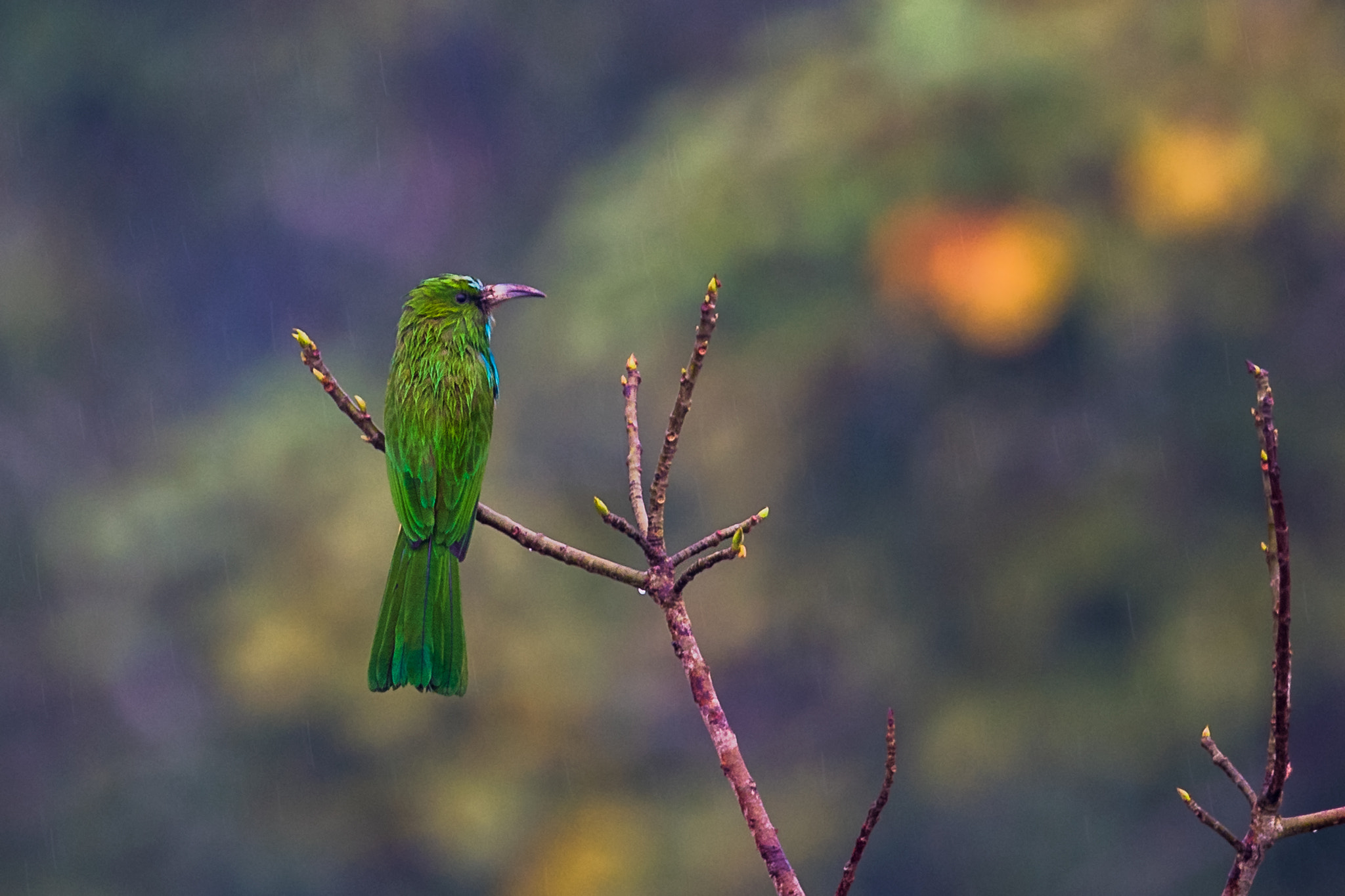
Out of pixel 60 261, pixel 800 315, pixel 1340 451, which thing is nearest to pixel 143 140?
pixel 60 261

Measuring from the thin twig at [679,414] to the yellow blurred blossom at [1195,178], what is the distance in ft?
25.9

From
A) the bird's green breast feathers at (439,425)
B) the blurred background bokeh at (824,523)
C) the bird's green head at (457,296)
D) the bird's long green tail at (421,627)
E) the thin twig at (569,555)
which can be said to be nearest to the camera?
the thin twig at (569,555)

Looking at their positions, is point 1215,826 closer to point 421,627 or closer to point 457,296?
point 421,627

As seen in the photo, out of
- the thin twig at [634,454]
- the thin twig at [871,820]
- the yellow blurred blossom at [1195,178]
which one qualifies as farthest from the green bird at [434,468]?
the yellow blurred blossom at [1195,178]

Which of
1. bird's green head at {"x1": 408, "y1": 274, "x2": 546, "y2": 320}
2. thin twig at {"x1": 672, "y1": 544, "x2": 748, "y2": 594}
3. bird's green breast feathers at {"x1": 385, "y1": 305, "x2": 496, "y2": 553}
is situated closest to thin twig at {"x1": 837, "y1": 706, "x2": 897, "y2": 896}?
thin twig at {"x1": 672, "y1": 544, "x2": 748, "y2": 594}

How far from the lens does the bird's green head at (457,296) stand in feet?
11.1

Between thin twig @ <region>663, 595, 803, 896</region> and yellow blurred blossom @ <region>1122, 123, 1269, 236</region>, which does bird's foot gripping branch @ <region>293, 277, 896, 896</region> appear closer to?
thin twig @ <region>663, 595, 803, 896</region>

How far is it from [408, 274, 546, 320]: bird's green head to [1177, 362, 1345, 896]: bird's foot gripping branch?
88.6 inches

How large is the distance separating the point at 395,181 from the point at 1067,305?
1033cm

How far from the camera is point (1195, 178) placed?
356 inches

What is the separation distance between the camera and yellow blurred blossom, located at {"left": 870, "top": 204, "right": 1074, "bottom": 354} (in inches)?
361

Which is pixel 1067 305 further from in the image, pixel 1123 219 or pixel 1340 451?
pixel 1340 451

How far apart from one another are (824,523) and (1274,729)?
1022 centimetres

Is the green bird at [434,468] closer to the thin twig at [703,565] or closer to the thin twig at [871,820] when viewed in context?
the thin twig at [703,565]
